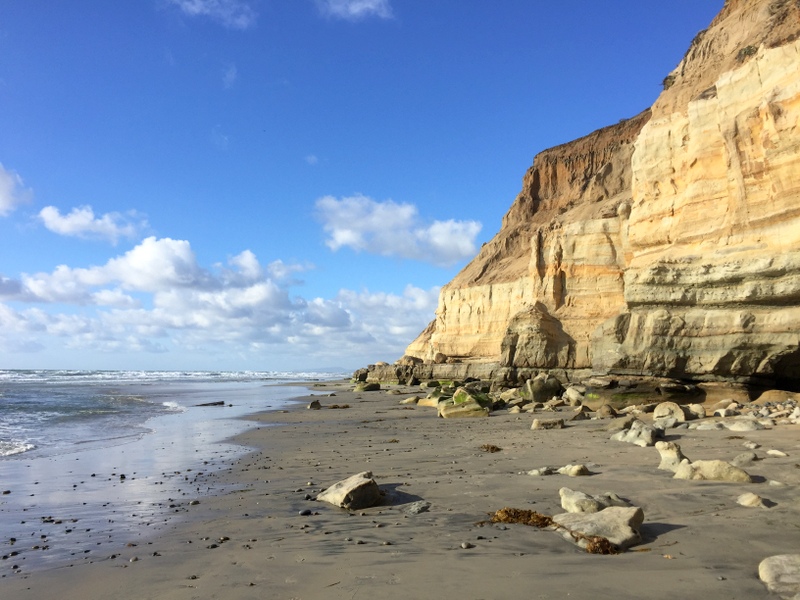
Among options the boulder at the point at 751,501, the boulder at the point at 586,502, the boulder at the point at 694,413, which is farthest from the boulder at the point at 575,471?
the boulder at the point at 694,413

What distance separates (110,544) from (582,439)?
25.9 ft

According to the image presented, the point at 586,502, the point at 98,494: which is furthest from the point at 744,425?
the point at 98,494

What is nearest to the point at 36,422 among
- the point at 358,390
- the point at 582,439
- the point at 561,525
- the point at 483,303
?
the point at 582,439

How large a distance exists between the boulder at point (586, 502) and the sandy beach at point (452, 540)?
0.49 ft

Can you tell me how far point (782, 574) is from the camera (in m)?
3.43

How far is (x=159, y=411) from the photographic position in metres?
21.5

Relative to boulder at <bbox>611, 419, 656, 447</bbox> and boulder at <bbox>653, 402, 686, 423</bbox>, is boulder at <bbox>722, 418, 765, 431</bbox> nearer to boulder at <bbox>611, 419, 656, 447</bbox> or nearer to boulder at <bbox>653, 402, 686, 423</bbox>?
boulder at <bbox>653, 402, 686, 423</bbox>

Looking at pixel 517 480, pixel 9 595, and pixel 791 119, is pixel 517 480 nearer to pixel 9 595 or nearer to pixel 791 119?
pixel 9 595

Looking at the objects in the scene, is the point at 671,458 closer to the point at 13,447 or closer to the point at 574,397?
the point at 574,397

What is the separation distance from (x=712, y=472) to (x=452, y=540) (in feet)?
11.0

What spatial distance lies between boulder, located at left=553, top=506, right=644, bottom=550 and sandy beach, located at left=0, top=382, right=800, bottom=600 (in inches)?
4.3

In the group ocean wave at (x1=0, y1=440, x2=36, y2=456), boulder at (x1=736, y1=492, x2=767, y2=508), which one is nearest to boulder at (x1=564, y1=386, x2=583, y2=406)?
boulder at (x1=736, y1=492, x2=767, y2=508)

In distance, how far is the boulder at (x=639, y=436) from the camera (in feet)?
28.7

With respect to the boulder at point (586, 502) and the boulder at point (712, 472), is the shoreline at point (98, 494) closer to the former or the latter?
the boulder at point (586, 502)
